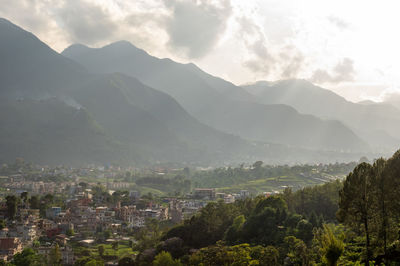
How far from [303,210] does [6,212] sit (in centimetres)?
5722

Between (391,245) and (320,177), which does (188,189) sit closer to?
(320,177)

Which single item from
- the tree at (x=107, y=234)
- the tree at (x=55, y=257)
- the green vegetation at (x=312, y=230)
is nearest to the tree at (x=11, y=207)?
the tree at (x=107, y=234)

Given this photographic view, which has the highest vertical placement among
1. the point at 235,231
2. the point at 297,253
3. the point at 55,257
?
the point at 297,253

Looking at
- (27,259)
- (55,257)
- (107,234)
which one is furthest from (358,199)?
(107,234)

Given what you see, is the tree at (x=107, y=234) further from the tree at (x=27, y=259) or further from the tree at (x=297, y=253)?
the tree at (x=297, y=253)

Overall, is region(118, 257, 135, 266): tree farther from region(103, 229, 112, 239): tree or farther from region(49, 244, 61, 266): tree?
region(103, 229, 112, 239): tree

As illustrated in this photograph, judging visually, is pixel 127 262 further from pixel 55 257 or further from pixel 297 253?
pixel 297 253

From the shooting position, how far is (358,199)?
87.8 feet

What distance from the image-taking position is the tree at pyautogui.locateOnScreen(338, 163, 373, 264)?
26628 mm

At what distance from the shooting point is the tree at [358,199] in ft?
87.4

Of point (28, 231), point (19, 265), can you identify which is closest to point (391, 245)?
point (19, 265)

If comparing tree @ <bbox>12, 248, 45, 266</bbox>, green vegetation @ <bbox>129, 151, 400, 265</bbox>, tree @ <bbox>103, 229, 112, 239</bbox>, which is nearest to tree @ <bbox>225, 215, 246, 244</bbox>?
green vegetation @ <bbox>129, 151, 400, 265</bbox>

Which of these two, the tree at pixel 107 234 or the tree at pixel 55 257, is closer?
the tree at pixel 55 257

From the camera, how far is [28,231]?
68438mm
